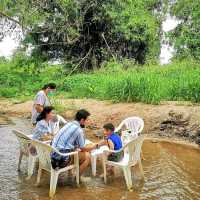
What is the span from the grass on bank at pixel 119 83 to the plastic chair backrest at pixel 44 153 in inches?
330

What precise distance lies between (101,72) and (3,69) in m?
7.48

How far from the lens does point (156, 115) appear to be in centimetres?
1523

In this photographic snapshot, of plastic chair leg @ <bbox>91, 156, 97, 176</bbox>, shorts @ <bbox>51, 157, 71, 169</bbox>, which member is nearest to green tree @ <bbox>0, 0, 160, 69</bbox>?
plastic chair leg @ <bbox>91, 156, 97, 176</bbox>

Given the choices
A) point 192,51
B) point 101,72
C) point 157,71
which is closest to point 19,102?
point 101,72

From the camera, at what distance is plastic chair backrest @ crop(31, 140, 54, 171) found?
8047 millimetres

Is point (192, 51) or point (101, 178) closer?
point (101, 178)

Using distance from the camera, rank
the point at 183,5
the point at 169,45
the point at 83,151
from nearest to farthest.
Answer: the point at 83,151
the point at 183,5
the point at 169,45

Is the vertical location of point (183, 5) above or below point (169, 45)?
above

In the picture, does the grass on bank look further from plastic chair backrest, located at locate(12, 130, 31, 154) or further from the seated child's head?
plastic chair backrest, located at locate(12, 130, 31, 154)

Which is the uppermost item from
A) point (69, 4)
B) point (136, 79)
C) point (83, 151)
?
point (69, 4)

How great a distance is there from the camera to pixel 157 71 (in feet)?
66.8

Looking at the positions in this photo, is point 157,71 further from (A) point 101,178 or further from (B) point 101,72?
(A) point 101,178

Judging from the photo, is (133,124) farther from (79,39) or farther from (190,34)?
(190,34)

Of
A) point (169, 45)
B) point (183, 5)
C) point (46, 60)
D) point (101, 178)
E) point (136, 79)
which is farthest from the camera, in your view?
point (169, 45)
